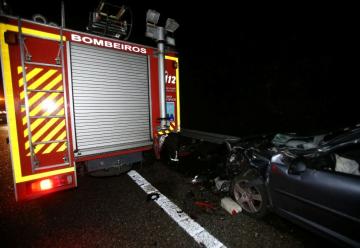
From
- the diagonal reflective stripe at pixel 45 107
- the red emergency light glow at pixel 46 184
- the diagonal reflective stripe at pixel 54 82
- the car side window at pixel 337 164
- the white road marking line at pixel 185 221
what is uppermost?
the diagonal reflective stripe at pixel 54 82

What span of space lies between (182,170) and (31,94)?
11.4 ft

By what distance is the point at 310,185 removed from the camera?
82.8 inches

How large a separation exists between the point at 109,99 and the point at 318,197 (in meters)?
3.65

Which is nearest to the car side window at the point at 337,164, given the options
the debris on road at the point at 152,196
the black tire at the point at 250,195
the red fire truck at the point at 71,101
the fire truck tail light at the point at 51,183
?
the black tire at the point at 250,195

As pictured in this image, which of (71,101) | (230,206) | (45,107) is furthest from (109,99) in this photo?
(230,206)

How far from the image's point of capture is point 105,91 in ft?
12.0

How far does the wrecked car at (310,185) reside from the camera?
6.10 feet

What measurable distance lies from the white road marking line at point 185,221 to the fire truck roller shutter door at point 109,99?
1.09 meters

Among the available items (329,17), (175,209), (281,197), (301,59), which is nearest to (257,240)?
(281,197)

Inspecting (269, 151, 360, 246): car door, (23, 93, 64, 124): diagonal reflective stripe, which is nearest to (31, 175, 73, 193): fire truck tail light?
(23, 93, 64, 124): diagonal reflective stripe

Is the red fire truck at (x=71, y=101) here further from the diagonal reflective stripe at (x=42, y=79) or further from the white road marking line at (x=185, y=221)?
the white road marking line at (x=185, y=221)

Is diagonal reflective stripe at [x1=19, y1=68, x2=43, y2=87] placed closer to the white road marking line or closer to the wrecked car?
the white road marking line

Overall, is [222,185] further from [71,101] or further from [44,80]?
[44,80]

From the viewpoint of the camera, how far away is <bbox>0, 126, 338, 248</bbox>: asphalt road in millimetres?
2381
